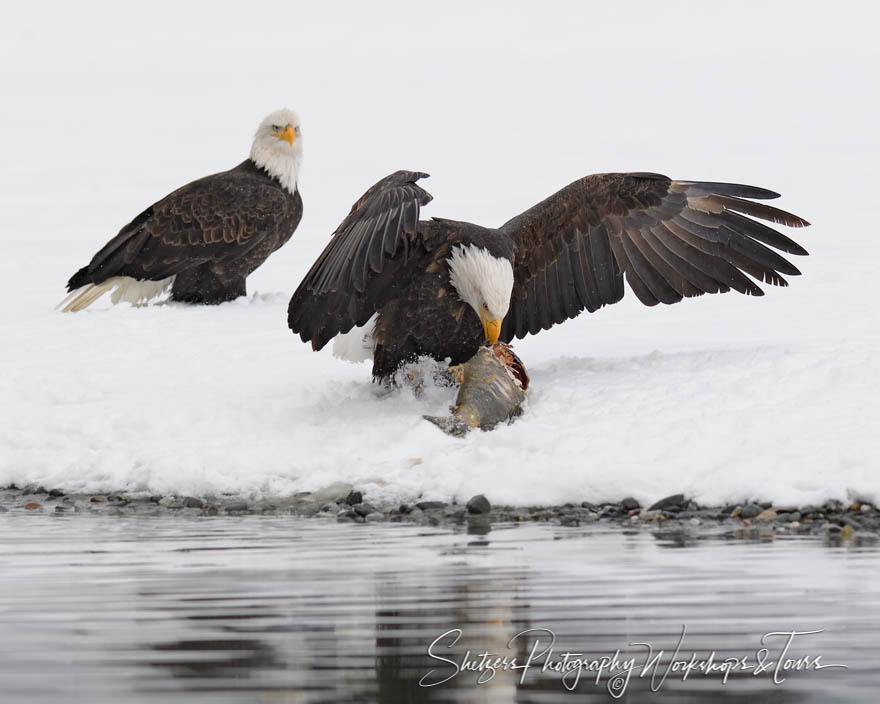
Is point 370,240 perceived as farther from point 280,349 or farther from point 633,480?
point 280,349

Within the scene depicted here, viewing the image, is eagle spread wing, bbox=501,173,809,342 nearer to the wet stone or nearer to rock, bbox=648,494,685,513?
rock, bbox=648,494,685,513

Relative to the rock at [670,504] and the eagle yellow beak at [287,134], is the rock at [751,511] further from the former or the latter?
the eagle yellow beak at [287,134]

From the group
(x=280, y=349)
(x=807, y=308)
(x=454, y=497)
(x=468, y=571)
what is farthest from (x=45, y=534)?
(x=807, y=308)

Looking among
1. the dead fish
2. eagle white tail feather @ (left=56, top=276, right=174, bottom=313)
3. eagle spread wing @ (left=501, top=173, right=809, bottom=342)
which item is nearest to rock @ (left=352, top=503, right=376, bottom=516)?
the dead fish

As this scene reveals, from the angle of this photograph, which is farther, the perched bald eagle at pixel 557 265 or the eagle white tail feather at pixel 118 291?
the eagle white tail feather at pixel 118 291

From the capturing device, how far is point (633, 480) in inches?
261

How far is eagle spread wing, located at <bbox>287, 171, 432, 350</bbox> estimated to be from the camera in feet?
24.3

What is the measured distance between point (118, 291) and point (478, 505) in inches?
279

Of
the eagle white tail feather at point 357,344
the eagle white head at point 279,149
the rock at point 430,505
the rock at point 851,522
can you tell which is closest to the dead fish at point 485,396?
the eagle white tail feather at point 357,344

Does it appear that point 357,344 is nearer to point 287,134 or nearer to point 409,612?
point 409,612

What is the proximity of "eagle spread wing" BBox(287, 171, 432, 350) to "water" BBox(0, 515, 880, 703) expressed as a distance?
1.69m

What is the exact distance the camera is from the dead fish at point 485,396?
25.0ft

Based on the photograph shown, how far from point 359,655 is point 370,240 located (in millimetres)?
3914

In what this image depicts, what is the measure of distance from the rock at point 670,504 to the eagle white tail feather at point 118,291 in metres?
7.30
